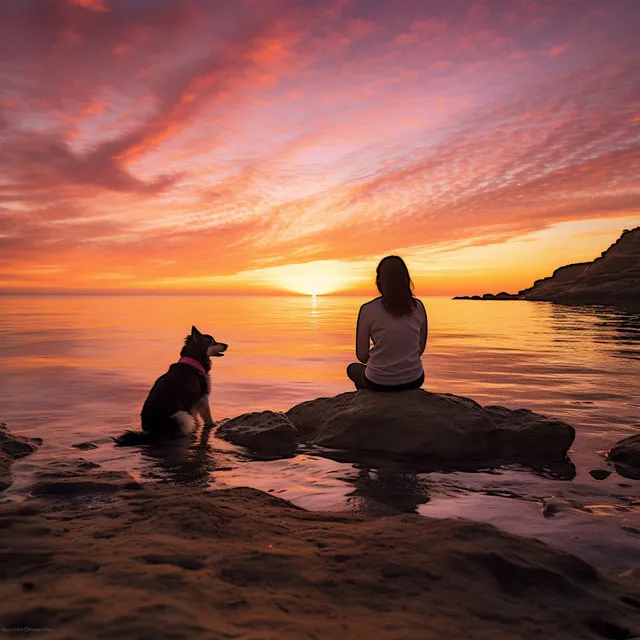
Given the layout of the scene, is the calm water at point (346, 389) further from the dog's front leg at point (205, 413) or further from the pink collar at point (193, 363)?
the pink collar at point (193, 363)

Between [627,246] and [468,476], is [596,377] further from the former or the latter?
[627,246]

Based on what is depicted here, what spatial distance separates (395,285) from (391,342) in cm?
99

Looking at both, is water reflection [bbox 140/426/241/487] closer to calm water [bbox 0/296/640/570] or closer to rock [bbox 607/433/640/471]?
calm water [bbox 0/296/640/570]

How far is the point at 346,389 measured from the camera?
47.0ft

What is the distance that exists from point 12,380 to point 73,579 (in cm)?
1461

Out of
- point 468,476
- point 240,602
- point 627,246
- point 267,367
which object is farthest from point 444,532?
point 627,246

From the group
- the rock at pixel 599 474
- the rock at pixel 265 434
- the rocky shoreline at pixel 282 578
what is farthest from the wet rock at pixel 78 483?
the rock at pixel 599 474

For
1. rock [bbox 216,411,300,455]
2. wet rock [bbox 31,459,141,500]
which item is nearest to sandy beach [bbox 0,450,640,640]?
wet rock [bbox 31,459,141,500]

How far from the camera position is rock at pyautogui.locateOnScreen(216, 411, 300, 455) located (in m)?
8.06

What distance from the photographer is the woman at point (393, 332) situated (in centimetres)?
755

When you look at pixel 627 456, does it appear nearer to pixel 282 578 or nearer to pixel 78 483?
pixel 282 578

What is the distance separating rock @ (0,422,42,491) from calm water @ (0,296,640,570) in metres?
0.19

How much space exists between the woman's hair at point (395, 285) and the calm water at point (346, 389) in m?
2.53

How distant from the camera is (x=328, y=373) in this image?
16891 mm
